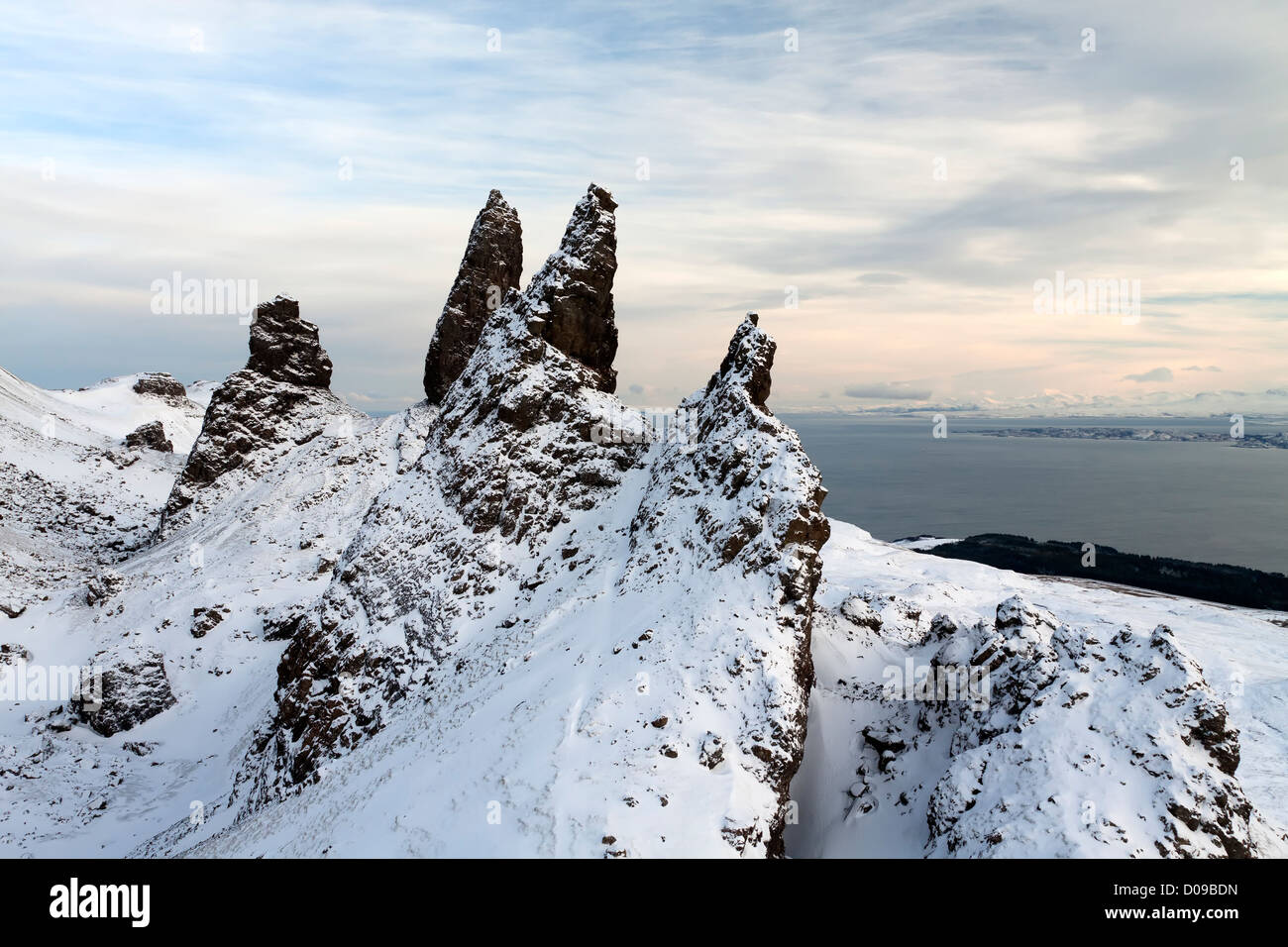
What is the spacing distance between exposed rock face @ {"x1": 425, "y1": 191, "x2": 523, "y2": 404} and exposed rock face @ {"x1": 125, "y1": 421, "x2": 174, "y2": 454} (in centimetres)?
5227

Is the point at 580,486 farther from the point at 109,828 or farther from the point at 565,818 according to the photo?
the point at 109,828

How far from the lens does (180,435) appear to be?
10425cm

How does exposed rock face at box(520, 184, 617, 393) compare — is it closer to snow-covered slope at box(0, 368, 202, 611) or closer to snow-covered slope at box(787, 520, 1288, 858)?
snow-covered slope at box(787, 520, 1288, 858)

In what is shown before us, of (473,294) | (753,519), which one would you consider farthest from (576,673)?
(473,294)

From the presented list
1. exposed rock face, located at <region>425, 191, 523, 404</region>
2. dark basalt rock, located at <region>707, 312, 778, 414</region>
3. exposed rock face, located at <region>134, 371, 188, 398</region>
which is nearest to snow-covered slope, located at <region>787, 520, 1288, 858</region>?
dark basalt rock, located at <region>707, 312, 778, 414</region>

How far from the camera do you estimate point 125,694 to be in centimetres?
3884

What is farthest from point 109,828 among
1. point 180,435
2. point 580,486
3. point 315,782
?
point 180,435

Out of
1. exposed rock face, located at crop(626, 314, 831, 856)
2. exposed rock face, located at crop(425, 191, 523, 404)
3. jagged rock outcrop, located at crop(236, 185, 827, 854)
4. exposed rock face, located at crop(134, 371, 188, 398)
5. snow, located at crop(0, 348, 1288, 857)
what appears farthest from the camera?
exposed rock face, located at crop(134, 371, 188, 398)

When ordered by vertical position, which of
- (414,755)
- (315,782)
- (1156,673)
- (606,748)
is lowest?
(315,782)

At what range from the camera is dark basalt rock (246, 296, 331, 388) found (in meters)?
63.8

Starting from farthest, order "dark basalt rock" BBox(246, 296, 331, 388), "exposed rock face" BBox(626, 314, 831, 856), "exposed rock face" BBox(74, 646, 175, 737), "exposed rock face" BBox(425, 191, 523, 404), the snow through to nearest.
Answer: "dark basalt rock" BBox(246, 296, 331, 388)
"exposed rock face" BBox(425, 191, 523, 404)
"exposed rock face" BBox(74, 646, 175, 737)
"exposed rock face" BBox(626, 314, 831, 856)
the snow

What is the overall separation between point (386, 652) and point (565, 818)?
17.0 meters

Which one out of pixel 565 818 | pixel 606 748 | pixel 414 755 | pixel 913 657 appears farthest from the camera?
pixel 913 657

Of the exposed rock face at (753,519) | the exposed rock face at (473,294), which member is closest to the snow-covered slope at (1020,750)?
the exposed rock face at (753,519)
